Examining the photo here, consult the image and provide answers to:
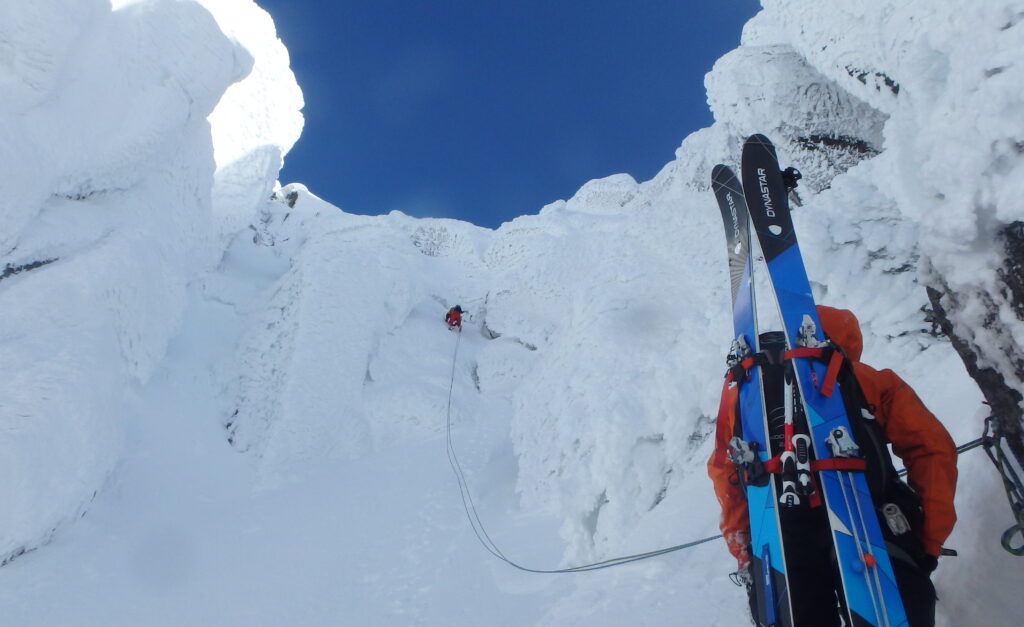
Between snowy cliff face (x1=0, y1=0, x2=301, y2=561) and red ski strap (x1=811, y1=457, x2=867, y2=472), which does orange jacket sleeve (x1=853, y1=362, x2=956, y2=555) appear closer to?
red ski strap (x1=811, y1=457, x2=867, y2=472)

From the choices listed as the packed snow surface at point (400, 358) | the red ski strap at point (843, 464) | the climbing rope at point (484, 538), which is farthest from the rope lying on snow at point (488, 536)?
the red ski strap at point (843, 464)

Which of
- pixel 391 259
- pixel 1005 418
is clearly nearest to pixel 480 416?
pixel 391 259

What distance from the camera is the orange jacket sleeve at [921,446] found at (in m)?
2.29

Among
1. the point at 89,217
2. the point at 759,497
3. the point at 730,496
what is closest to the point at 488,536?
the point at 730,496

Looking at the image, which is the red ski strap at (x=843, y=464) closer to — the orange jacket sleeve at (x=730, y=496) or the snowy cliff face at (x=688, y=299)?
the orange jacket sleeve at (x=730, y=496)

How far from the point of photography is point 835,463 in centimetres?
244

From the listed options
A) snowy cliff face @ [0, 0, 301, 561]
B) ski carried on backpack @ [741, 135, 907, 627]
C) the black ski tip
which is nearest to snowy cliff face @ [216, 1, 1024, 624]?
ski carried on backpack @ [741, 135, 907, 627]

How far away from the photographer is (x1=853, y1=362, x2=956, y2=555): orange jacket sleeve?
2.29m

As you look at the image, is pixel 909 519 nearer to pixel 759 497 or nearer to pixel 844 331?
pixel 759 497

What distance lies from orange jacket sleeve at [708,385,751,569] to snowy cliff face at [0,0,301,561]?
27.2 feet

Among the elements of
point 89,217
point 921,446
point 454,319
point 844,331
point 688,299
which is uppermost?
point 454,319

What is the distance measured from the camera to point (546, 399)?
375 inches

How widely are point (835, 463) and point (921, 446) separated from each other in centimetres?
36

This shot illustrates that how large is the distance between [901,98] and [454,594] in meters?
6.79
